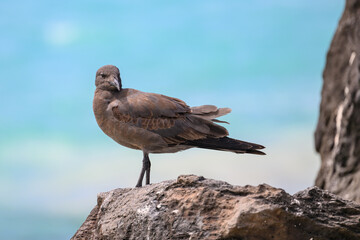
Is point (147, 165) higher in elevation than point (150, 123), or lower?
lower

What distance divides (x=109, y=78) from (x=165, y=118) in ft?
3.25

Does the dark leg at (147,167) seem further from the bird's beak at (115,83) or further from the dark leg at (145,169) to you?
the bird's beak at (115,83)

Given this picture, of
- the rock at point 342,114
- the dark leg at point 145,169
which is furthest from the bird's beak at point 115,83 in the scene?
the rock at point 342,114

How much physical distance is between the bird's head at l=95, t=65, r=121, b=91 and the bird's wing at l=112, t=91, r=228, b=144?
24cm

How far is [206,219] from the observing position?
5582 millimetres

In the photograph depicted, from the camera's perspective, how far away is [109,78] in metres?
7.70

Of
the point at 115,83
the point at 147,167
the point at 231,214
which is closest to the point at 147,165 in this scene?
the point at 147,167

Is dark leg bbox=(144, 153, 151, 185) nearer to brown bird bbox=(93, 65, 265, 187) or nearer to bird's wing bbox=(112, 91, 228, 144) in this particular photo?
brown bird bbox=(93, 65, 265, 187)

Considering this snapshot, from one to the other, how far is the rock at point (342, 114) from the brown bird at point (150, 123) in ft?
24.8

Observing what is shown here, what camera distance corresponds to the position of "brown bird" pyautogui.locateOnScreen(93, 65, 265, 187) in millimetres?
7367

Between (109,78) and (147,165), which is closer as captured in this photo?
(147,165)

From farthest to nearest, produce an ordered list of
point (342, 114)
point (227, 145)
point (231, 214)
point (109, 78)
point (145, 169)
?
point (342, 114) < point (109, 78) < point (227, 145) < point (145, 169) < point (231, 214)

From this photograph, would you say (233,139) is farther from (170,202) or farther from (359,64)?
(359,64)

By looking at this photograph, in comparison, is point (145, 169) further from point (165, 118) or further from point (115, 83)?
point (115, 83)
